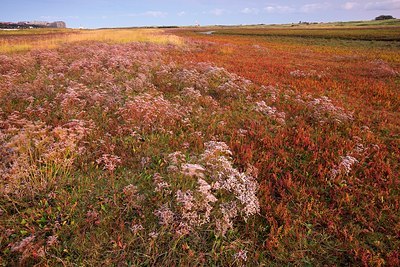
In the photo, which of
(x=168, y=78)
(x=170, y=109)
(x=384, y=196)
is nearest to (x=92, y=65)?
(x=168, y=78)

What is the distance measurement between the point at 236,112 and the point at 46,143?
20.6 ft

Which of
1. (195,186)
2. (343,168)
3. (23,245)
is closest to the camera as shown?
(23,245)

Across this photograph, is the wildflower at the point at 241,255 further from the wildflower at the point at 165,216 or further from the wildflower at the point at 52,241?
the wildflower at the point at 52,241

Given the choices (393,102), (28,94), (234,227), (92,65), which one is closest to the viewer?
(234,227)

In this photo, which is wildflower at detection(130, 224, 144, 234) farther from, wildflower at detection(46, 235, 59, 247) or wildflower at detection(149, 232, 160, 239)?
wildflower at detection(46, 235, 59, 247)

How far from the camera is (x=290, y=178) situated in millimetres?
5168

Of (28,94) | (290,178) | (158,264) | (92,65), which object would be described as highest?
(92,65)

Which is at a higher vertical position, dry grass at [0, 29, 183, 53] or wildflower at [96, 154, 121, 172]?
dry grass at [0, 29, 183, 53]

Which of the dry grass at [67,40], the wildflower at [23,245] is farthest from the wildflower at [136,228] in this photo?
the dry grass at [67,40]

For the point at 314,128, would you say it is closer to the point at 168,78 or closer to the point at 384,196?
the point at 384,196

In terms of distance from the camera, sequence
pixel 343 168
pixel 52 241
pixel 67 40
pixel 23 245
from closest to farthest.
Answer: pixel 23 245
pixel 52 241
pixel 343 168
pixel 67 40

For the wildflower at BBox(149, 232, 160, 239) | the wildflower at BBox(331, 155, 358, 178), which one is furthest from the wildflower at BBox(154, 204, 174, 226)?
the wildflower at BBox(331, 155, 358, 178)

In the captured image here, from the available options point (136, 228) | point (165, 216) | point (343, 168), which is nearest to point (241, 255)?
point (165, 216)

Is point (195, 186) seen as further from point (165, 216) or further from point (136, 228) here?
point (136, 228)
